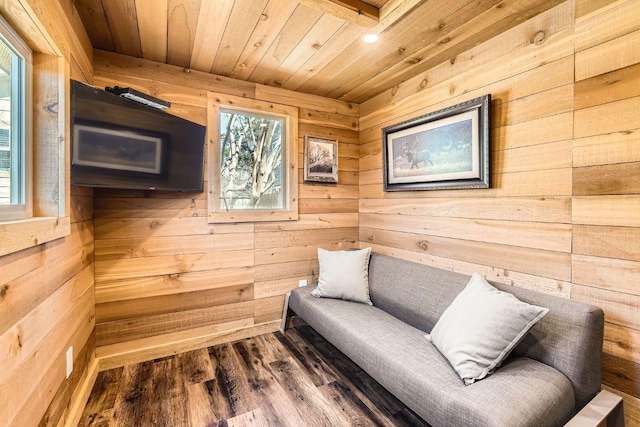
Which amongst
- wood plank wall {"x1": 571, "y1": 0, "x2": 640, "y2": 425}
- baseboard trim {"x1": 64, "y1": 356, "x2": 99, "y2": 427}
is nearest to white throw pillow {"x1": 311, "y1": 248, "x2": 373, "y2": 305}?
wood plank wall {"x1": 571, "y1": 0, "x2": 640, "y2": 425}

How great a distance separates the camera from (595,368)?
4.63 ft

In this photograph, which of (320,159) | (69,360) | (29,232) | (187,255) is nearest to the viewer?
(29,232)

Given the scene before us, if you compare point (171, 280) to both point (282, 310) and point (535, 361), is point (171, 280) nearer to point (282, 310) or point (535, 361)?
point (282, 310)

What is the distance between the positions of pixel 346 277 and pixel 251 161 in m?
1.40

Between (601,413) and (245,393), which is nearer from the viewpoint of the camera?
(601,413)

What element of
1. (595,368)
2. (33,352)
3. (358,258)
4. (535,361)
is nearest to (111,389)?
(33,352)

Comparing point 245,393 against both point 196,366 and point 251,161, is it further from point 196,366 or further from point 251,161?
point 251,161

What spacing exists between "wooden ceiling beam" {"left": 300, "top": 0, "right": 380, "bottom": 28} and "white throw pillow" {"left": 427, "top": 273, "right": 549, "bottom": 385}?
1.75 metres

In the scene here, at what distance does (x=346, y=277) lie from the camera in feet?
8.49

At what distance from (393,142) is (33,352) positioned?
9.08 ft

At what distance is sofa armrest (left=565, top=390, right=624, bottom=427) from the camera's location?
1.24 meters

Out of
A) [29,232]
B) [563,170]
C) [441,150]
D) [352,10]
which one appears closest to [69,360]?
[29,232]

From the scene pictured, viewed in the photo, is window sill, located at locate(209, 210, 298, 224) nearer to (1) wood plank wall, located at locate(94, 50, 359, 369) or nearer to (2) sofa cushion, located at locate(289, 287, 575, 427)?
(1) wood plank wall, located at locate(94, 50, 359, 369)

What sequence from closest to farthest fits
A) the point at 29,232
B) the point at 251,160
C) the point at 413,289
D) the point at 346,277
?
the point at 29,232
the point at 413,289
the point at 346,277
the point at 251,160
